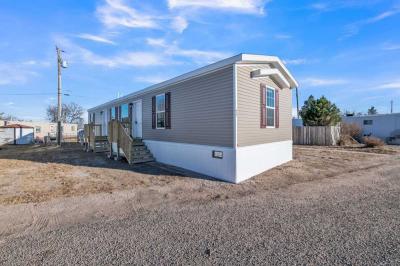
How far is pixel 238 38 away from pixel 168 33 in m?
3.38

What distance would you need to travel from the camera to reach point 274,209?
4035 mm

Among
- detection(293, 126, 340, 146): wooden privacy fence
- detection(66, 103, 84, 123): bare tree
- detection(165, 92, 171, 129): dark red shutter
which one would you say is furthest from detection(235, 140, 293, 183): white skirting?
detection(66, 103, 84, 123): bare tree

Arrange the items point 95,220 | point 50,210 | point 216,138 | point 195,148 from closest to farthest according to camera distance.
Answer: point 95,220 < point 50,210 < point 216,138 < point 195,148

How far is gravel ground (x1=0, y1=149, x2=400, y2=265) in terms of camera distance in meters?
2.50

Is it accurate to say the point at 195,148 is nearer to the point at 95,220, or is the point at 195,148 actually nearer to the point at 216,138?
the point at 216,138

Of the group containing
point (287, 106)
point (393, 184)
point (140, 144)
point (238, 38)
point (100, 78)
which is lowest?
point (393, 184)

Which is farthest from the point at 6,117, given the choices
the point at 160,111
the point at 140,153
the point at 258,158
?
the point at 258,158

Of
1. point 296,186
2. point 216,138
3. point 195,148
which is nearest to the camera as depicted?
point 296,186

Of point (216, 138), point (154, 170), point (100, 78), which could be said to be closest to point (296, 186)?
point (216, 138)

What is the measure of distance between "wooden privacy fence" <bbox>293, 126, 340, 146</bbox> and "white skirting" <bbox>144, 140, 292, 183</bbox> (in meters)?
10.0

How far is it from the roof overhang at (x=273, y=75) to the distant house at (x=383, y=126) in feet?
64.8

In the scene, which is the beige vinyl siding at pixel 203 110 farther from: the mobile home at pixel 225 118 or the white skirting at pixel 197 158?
the white skirting at pixel 197 158

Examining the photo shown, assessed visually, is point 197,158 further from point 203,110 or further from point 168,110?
point 168,110

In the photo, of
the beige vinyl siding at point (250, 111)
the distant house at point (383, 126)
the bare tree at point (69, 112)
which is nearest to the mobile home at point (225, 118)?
the beige vinyl siding at point (250, 111)
